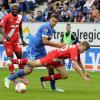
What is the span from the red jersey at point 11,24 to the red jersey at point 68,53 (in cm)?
283

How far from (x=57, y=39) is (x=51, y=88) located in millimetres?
11606

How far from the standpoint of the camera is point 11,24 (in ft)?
61.1

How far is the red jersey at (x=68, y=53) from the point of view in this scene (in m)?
15.6

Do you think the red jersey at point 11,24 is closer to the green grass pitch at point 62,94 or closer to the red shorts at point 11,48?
the red shorts at point 11,48

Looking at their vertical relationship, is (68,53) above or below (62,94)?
above

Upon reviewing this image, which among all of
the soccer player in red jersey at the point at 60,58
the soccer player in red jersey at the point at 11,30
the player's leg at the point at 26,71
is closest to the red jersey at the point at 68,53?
the soccer player in red jersey at the point at 60,58

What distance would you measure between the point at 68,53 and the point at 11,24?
10.8ft

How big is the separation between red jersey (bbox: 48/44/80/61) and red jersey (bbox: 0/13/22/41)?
9.28 feet

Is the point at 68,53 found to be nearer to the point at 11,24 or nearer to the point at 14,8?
the point at 14,8

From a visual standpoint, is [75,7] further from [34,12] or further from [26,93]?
[26,93]

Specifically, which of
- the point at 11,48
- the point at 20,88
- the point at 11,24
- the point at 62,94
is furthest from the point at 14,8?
the point at 62,94

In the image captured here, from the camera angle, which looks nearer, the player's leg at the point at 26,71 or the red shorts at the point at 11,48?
the player's leg at the point at 26,71

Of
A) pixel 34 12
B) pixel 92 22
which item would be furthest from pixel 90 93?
pixel 34 12

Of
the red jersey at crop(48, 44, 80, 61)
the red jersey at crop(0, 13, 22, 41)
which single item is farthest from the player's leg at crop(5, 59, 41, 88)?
the red jersey at crop(0, 13, 22, 41)
